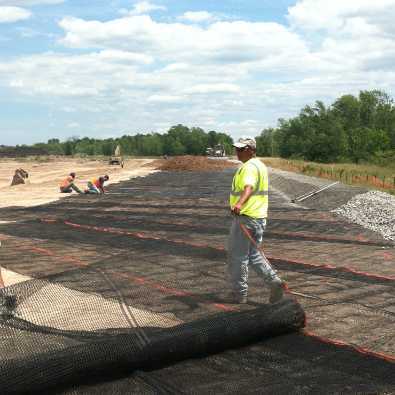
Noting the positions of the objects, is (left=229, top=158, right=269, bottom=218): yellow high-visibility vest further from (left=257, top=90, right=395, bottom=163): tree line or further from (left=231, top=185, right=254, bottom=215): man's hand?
(left=257, top=90, right=395, bottom=163): tree line

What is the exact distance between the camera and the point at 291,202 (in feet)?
66.3

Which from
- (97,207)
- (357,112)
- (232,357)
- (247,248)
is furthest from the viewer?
(357,112)

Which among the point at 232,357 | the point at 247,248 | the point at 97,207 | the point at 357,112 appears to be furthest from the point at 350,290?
the point at 357,112

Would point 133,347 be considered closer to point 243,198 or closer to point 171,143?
point 243,198

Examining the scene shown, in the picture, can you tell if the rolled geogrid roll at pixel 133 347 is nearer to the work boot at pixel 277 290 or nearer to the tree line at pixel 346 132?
the work boot at pixel 277 290

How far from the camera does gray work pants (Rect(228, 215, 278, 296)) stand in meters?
5.97

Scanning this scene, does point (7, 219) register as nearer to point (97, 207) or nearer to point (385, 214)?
point (97, 207)

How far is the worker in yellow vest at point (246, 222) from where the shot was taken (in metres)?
5.96

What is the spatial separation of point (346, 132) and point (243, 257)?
10124cm

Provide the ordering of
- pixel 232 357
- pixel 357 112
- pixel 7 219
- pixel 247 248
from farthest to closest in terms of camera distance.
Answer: pixel 357 112
pixel 7 219
pixel 247 248
pixel 232 357

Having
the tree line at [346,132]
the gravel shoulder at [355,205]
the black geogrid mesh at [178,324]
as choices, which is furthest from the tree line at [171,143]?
the black geogrid mesh at [178,324]

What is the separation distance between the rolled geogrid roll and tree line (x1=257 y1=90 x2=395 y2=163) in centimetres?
7328

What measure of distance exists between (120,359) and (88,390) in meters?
0.33

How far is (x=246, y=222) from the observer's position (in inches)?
238
